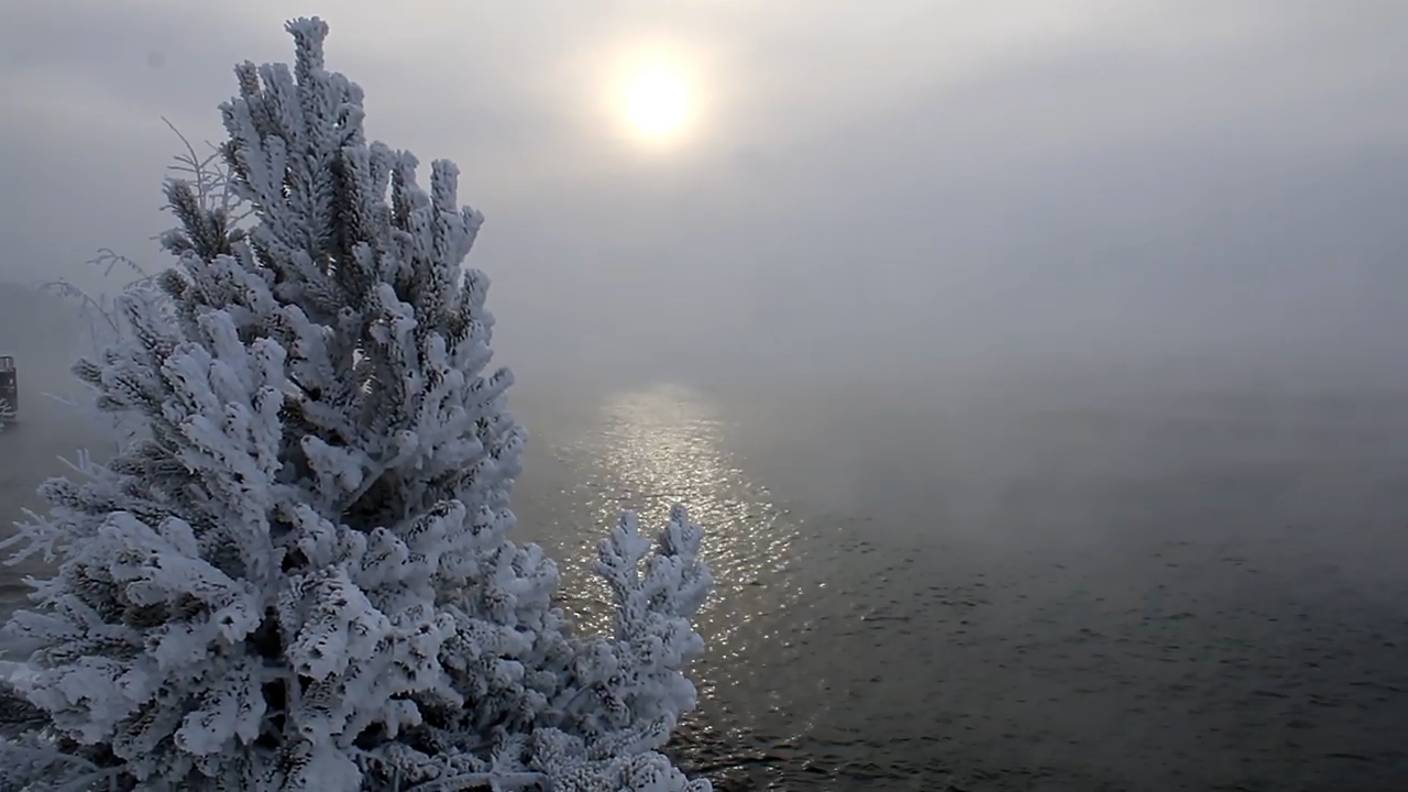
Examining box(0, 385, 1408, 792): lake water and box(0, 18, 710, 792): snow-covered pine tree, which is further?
box(0, 385, 1408, 792): lake water

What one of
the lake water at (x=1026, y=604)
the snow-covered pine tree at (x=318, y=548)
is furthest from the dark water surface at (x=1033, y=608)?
the snow-covered pine tree at (x=318, y=548)

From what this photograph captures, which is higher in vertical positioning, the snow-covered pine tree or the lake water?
the snow-covered pine tree

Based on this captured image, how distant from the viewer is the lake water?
28.6 meters

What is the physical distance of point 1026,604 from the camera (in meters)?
41.2

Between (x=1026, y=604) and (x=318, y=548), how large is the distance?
135ft

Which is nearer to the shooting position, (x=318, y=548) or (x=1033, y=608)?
(x=318, y=548)

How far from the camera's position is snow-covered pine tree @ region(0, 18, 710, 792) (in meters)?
5.07

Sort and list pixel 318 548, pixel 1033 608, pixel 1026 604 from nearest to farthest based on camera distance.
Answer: pixel 318 548, pixel 1033 608, pixel 1026 604

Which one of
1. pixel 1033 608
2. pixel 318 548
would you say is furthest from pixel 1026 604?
pixel 318 548

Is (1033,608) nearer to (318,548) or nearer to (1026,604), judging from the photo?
(1026,604)

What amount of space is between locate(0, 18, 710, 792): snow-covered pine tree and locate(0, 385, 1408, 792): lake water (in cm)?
2221

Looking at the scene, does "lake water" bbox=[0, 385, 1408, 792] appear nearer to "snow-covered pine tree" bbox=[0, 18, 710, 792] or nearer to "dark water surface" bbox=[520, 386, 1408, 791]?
"dark water surface" bbox=[520, 386, 1408, 791]

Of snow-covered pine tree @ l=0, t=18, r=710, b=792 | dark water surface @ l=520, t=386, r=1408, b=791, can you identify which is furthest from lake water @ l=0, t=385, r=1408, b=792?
snow-covered pine tree @ l=0, t=18, r=710, b=792

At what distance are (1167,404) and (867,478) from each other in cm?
7117
